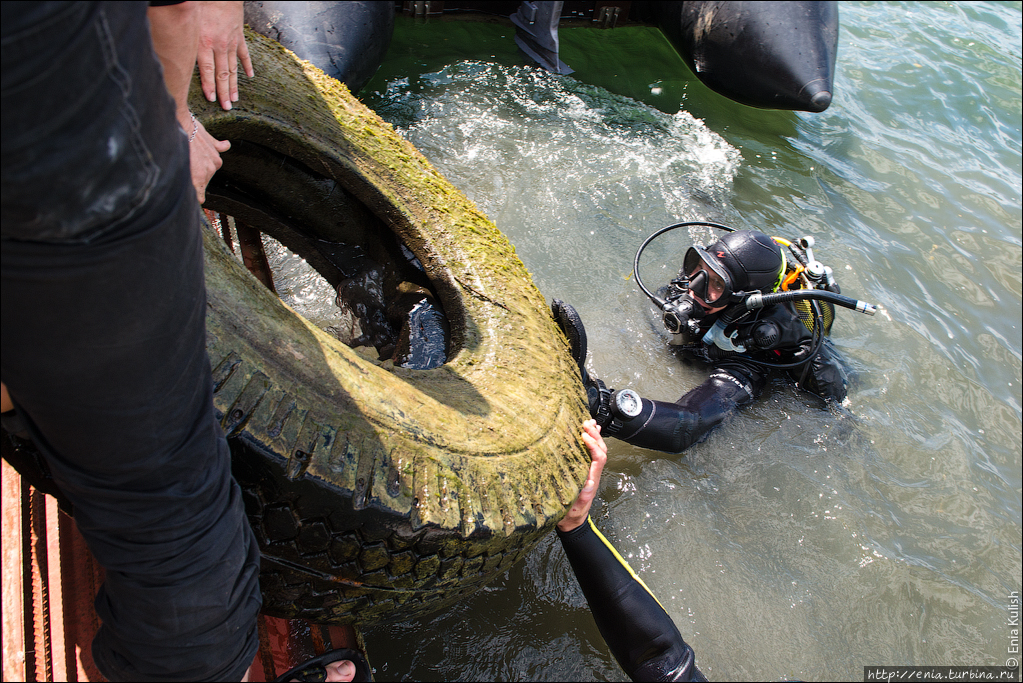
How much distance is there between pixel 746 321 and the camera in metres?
3.16

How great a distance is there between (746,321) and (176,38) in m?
2.71

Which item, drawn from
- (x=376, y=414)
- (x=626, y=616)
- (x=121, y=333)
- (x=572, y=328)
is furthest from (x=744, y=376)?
(x=121, y=333)

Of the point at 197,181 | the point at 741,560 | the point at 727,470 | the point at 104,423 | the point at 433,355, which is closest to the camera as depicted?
the point at 104,423

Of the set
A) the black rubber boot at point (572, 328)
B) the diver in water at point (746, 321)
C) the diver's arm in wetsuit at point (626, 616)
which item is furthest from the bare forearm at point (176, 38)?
the diver in water at point (746, 321)

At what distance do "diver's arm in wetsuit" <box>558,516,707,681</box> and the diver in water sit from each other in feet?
3.07

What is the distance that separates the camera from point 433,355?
6.57 feet

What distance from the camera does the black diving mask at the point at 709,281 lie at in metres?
3.04

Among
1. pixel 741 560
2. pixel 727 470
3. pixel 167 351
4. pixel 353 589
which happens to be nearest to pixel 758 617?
pixel 741 560

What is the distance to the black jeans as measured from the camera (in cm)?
52

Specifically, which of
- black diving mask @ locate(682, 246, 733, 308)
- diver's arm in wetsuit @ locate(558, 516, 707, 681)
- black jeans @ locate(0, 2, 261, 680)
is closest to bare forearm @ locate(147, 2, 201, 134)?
black jeans @ locate(0, 2, 261, 680)

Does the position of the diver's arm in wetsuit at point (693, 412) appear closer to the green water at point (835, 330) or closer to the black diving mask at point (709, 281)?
the green water at point (835, 330)

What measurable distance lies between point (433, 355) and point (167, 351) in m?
1.31

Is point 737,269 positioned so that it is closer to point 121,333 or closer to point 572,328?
point 572,328

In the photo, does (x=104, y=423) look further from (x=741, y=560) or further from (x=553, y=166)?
(x=553, y=166)
